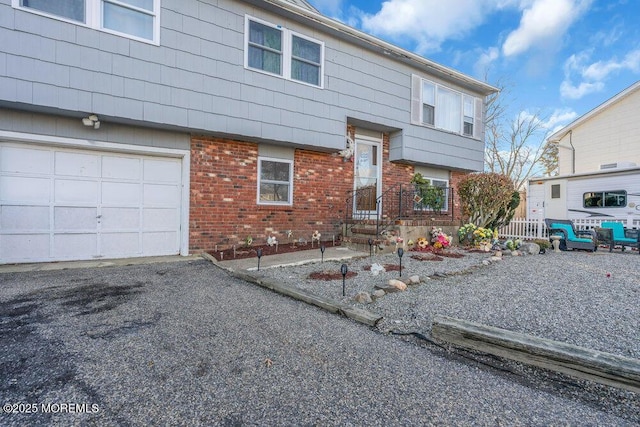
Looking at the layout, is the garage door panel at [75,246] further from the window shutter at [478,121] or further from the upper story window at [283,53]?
the window shutter at [478,121]

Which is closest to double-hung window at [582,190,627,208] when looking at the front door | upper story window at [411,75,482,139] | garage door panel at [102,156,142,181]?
upper story window at [411,75,482,139]

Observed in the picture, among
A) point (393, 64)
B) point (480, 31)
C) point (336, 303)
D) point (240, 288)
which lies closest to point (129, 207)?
point (240, 288)

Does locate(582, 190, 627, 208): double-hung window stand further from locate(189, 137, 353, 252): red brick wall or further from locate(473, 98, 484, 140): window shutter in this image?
locate(189, 137, 353, 252): red brick wall

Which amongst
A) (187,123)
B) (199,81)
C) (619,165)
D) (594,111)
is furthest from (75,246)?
(594,111)

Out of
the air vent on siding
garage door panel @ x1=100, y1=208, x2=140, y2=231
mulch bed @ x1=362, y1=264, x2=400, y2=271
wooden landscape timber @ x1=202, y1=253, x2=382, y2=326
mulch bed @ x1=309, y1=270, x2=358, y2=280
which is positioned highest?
the air vent on siding

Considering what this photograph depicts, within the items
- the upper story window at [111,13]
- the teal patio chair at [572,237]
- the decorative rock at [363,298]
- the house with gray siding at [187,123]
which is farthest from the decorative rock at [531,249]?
the upper story window at [111,13]

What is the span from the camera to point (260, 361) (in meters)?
2.36

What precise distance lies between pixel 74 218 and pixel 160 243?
5.42 ft

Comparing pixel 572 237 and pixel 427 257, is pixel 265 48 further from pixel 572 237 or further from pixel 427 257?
pixel 572 237

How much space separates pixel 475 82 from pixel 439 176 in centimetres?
347

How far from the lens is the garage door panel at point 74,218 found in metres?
6.16

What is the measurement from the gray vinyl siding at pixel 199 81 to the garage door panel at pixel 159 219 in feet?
6.15

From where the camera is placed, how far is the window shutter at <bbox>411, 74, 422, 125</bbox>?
32.0 ft

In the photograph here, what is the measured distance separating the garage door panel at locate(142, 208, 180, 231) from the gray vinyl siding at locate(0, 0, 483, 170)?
188 centimetres
